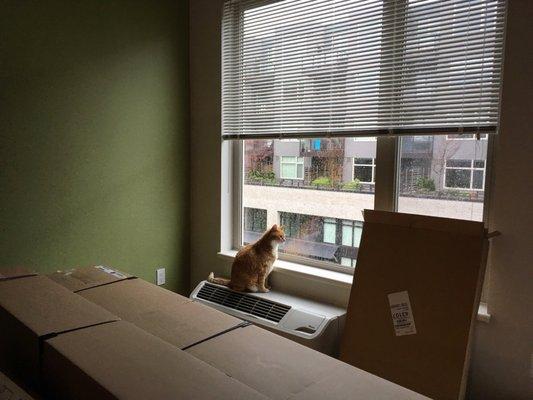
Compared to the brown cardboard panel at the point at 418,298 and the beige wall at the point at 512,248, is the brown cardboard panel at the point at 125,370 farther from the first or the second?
the beige wall at the point at 512,248

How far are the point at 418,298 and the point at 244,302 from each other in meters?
0.98

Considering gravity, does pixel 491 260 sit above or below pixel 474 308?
above

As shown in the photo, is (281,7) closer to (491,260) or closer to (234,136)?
(234,136)

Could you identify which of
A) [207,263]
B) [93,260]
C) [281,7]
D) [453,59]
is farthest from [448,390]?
[281,7]

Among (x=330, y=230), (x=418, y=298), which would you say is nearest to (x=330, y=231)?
(x=330, y=230)

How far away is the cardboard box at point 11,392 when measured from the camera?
2.81ft

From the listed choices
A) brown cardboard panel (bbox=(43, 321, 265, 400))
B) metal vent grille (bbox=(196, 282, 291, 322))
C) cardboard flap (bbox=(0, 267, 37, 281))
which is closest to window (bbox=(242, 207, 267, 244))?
metal vent grille (bbox=(196, 282, 291, 322))

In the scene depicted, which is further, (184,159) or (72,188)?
(184,159)

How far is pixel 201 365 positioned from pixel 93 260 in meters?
1.78

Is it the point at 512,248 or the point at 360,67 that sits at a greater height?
the point at 360,67

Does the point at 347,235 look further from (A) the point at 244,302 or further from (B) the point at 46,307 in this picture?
(B) the point at 46,307

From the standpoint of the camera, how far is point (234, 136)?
2672mm

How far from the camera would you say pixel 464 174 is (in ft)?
6.22

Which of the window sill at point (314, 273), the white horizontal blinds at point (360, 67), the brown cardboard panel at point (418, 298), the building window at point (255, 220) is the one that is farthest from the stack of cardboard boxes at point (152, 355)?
the building window at point (255, 220)
